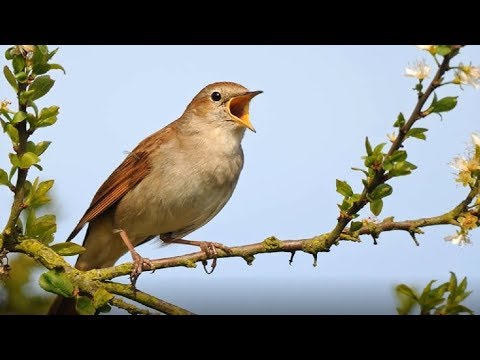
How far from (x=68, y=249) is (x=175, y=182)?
251cm

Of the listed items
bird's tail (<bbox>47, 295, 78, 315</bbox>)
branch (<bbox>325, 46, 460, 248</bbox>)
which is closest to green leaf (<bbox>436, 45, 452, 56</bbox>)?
branch (<bbox>325, 46, 460, 248</bbox>)

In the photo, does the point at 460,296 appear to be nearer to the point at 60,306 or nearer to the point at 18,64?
the point at 18,64

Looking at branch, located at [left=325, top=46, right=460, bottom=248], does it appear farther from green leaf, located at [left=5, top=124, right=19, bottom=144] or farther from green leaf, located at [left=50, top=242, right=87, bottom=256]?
green leaf, located at [left=5, top=124, right=19, bottom=144]

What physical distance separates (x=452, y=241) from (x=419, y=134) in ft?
1.14

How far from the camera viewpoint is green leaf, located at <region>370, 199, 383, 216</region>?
7.27 ft

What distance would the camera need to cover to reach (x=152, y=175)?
17.1 feet

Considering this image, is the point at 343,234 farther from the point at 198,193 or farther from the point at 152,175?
the point at 152,175

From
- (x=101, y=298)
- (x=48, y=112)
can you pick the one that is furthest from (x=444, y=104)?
(x=48, y=112)

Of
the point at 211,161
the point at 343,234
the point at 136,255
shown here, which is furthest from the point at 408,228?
the point at 211,161

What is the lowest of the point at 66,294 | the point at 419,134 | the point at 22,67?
the point at 66,294

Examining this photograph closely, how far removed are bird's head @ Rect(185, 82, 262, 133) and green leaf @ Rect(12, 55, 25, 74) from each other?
2.78 m

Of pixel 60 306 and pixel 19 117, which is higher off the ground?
pixel 19 117

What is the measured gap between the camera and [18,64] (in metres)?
2.47

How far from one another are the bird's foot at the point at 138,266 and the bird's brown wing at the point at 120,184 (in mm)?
779
